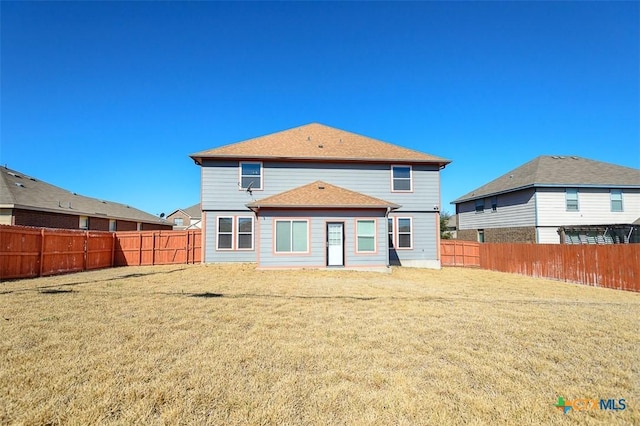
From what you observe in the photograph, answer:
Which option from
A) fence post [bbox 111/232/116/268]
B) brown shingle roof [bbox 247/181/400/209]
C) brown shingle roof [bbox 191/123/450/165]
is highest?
brown shingle roof [bbox 191/123/450/165]

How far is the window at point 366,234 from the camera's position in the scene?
14094 millimetres

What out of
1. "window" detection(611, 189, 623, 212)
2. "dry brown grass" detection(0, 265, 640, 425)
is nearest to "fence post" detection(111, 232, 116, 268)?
"dry brown grass" detection(0, 265, 640, 425)

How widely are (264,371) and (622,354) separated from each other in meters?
4.97

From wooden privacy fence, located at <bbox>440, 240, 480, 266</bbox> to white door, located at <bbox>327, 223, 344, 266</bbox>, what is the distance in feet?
23.8

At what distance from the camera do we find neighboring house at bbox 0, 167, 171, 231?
16219mm

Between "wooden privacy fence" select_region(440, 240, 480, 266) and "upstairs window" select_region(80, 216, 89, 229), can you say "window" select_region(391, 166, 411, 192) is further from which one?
"upstairs window" select_region(80, 216, 89, 229)

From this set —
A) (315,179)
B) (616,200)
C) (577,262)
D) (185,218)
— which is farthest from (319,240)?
(185,218)

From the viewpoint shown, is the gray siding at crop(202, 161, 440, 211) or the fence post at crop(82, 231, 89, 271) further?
the gray siding at crop(202, 161, 440, 211)

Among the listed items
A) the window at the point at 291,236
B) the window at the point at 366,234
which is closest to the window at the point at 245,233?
the window at the point at 291,236

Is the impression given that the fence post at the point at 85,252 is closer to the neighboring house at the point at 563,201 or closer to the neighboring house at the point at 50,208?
the neighboring house at the point at 50,208

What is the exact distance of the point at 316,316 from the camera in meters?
6.15

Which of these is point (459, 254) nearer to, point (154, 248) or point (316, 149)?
point (316, 149)

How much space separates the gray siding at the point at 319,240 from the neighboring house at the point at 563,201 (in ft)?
36.6

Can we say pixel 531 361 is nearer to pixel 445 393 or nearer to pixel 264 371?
pixel 445 393
